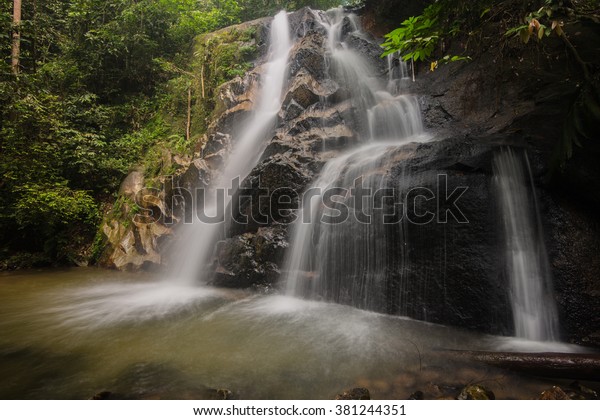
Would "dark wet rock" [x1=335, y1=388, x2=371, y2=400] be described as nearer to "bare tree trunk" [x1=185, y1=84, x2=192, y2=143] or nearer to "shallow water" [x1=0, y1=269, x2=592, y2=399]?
"shallow water" [x1=0, y1=269, x2=592, y2=399]

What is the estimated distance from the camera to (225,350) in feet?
11.2

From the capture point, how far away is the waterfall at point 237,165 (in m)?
7.35

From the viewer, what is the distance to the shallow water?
8.64 ft

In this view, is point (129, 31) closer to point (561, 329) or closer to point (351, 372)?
point (351, 372)

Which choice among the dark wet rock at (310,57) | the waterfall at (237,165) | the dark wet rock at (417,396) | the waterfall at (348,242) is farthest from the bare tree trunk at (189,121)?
the dark wet rock at (417,396)

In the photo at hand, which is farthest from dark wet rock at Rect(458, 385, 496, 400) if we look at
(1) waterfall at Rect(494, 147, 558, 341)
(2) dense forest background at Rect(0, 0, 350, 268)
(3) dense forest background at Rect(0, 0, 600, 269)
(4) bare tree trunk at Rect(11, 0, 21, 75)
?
(4) bare tree trunk at Rect(11, 0, 21, 75)

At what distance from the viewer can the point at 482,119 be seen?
6488 millimetres

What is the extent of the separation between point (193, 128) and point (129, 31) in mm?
5117

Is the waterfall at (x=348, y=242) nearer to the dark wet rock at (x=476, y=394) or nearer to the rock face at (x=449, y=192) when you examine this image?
the rock face at (x=449, y=192)

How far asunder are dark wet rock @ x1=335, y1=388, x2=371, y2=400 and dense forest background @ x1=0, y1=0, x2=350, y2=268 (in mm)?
9201

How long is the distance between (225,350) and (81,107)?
11.8 metres

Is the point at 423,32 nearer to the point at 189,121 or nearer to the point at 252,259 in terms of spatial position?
the point at 252,259

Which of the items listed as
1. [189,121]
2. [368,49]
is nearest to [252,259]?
[189,121]

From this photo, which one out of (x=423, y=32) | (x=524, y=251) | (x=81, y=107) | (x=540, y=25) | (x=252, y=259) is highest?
(x=81, y=107)
